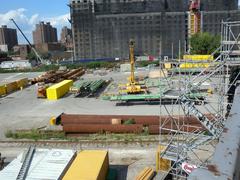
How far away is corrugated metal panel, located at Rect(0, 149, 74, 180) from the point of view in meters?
11.4

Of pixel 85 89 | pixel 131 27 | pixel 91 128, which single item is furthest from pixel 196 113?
pixel 131 27

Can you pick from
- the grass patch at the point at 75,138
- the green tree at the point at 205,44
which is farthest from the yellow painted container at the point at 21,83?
the green tree at the point at 205,44

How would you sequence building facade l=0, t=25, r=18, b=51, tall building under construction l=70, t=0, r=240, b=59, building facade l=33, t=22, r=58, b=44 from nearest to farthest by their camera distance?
tall building under construction l=70, t=0, r=240, b=59 → building facade l=0, t=25, r=18, b=51 → building facade l=33, t=22, r=58, b=44

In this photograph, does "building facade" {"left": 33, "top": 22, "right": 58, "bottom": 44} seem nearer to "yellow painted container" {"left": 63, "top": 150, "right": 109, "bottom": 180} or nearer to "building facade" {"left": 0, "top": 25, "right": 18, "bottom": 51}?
"building facade" {"left": 0, "top": 25, "right": 18, "bottom": 51}

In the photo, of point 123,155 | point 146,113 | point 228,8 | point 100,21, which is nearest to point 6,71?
point 100,21

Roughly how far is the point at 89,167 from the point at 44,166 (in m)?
1.90

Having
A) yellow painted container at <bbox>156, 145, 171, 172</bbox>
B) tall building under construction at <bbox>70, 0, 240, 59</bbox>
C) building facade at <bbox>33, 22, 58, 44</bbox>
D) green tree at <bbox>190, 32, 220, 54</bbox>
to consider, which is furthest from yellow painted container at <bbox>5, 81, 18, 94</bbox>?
building facade at <bbox>33, 22, 58, 44</bbox>

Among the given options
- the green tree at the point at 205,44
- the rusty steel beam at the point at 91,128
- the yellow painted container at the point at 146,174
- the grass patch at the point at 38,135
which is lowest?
the yellow painted container at the point at 146,174

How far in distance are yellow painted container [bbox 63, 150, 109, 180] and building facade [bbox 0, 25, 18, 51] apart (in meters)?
176

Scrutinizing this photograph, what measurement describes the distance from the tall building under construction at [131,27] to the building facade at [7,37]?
10474 cm

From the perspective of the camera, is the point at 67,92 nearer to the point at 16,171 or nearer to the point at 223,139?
the point at 16,171

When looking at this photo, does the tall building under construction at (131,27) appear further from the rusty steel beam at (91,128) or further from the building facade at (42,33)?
the building facade at (42,33)

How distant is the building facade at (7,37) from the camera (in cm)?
17865

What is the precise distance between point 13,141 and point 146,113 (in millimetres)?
11060
